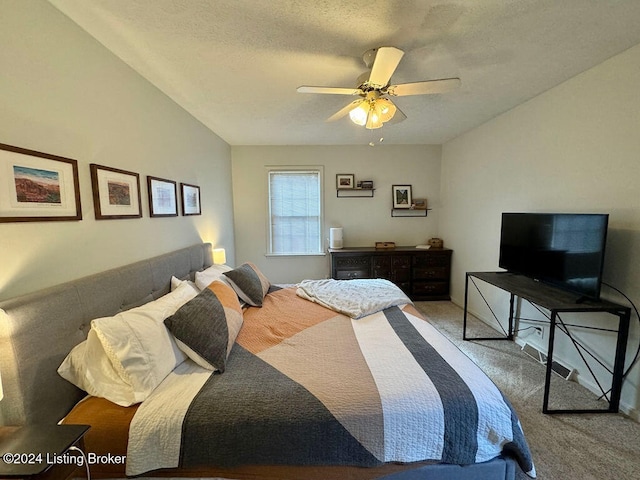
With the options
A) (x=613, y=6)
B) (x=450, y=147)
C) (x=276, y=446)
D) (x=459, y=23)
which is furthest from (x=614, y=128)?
(x=276, y=446)

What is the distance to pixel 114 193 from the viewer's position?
1.76 m

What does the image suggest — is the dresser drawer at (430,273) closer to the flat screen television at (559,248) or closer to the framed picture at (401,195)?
the framed picture at (401,195)

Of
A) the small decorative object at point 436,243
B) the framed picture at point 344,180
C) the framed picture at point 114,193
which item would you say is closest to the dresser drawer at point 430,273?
the small decorative object at point 436,243

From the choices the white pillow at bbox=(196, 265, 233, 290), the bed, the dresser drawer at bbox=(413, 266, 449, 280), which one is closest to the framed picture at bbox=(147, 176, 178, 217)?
the white pillow at bbox=(196, 265, 233, 290)

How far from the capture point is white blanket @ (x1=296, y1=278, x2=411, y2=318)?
2.16m

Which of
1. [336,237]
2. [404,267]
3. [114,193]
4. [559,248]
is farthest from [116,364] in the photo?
[404,267]

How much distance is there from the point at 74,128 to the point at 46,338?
3.61ft

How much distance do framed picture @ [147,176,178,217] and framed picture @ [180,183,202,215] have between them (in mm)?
141

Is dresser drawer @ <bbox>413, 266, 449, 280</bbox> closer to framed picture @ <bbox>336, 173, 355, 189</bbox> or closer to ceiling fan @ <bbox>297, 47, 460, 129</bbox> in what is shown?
framed picture @ <bbox>336, 173, 355, 189</bbox>

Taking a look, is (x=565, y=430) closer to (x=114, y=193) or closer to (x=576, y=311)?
(x=576, y=311)

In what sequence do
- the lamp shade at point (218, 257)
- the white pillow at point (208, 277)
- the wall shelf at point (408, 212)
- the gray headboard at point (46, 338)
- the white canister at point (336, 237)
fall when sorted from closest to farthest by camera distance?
the gray headboard at point (46, 338)
the white pillow at point (208, 277)
the lamp shade at point (218, 257)
the white canister at point (336, 237)
the wall shelf at point (408, 212)

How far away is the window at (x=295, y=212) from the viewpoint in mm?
4434

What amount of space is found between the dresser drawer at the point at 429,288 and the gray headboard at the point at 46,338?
377 cm

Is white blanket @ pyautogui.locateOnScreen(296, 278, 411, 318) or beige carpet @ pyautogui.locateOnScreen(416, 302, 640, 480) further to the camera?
white blanket @ pyautogui.locateOnScreen(296, 278, 411, 318)
